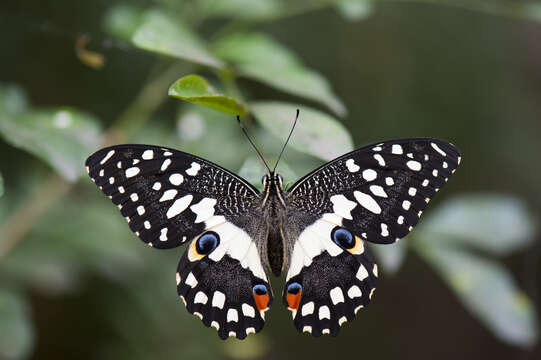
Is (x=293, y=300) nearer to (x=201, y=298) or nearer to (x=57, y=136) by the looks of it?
(x=201, y=298)

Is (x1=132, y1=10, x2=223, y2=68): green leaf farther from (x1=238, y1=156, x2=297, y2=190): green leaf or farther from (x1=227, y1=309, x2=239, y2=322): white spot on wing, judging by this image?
(x1=227, y1=309, x2=239, y2=322): white spot on wing

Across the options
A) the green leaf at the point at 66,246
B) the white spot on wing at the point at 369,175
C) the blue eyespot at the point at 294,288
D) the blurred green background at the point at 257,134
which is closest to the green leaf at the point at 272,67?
the blurred green background at the point at 257,134

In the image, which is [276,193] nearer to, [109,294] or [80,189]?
[80,189]

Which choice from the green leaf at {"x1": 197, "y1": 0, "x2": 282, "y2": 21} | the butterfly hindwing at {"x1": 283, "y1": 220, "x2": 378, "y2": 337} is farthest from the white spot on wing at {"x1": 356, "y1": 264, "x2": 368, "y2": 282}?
the green leaf at {"x1": 197, "y1": 0, "x2": 282, "y2": 21}

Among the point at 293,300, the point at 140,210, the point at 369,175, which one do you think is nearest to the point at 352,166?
the point at 369,175

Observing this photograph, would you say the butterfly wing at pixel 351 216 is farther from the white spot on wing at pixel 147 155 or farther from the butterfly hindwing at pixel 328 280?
the white spot on wing at pixel 147 155
